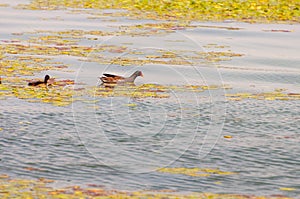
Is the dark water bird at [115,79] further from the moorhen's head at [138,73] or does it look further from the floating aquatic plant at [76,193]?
the floating aquatic plant at [76,193]

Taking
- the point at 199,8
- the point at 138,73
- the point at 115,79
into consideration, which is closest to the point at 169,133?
the point at 115,79

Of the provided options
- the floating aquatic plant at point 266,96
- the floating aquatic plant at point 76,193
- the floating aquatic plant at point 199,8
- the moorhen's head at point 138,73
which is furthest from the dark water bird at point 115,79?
the floating aquatic plant at point 199,8

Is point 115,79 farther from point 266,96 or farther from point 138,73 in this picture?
point 266,96

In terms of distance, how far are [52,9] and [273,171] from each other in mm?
26280

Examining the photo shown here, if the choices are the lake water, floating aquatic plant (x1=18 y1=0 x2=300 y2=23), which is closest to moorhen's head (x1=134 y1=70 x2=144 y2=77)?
the lake water

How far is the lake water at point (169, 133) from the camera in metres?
12.1

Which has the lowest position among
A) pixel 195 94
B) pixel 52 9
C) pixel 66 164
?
pixel 66 164

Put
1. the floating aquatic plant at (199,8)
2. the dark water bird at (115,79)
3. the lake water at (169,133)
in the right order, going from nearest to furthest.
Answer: the lake water at (169,133) < the dark water bird at (115,79) < the floating aquatic plant at (199,8)

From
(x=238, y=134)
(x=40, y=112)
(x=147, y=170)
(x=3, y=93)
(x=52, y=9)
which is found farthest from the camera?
(x=52, y=9)

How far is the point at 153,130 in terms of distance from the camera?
15406 mm

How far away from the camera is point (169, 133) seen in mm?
15227

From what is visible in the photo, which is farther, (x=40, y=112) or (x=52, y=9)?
(x=52, y=9)

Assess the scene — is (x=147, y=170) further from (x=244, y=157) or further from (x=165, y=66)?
(x=165, y=66)

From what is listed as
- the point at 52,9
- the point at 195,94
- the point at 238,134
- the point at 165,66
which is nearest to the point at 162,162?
the point at 238,134
